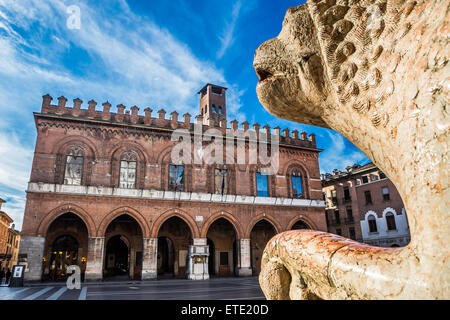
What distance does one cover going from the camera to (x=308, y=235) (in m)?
1.05

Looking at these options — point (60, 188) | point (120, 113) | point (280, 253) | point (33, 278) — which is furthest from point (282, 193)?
point (280, 253)

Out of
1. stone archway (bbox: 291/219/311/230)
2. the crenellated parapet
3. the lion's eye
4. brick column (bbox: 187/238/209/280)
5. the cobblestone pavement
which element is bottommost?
the cobblestone pavement

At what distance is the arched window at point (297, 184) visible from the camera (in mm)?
23153

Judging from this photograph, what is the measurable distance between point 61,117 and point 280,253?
1984 cm

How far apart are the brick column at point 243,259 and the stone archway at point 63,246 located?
9224 mm

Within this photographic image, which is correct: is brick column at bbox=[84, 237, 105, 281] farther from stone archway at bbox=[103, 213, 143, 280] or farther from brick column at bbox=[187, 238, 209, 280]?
brick column at bbox=[187, 238, 209, 280]

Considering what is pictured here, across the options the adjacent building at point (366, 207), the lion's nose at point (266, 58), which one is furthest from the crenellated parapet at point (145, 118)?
the lion's nose at point (266, 58)

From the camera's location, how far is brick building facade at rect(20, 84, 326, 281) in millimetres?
17219

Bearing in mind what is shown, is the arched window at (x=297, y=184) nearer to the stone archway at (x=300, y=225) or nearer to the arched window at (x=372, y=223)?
the stone archway at (x=300, y=225)

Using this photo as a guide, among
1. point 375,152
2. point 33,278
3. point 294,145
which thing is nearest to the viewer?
point 375,152

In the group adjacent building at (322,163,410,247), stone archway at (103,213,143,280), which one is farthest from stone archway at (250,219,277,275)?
adjacent building at (322,163,410,247)

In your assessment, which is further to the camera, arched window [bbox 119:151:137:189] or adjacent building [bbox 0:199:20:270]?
adjacent building [bbox 0:199:20:270]

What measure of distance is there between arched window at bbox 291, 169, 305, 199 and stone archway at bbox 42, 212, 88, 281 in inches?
550
